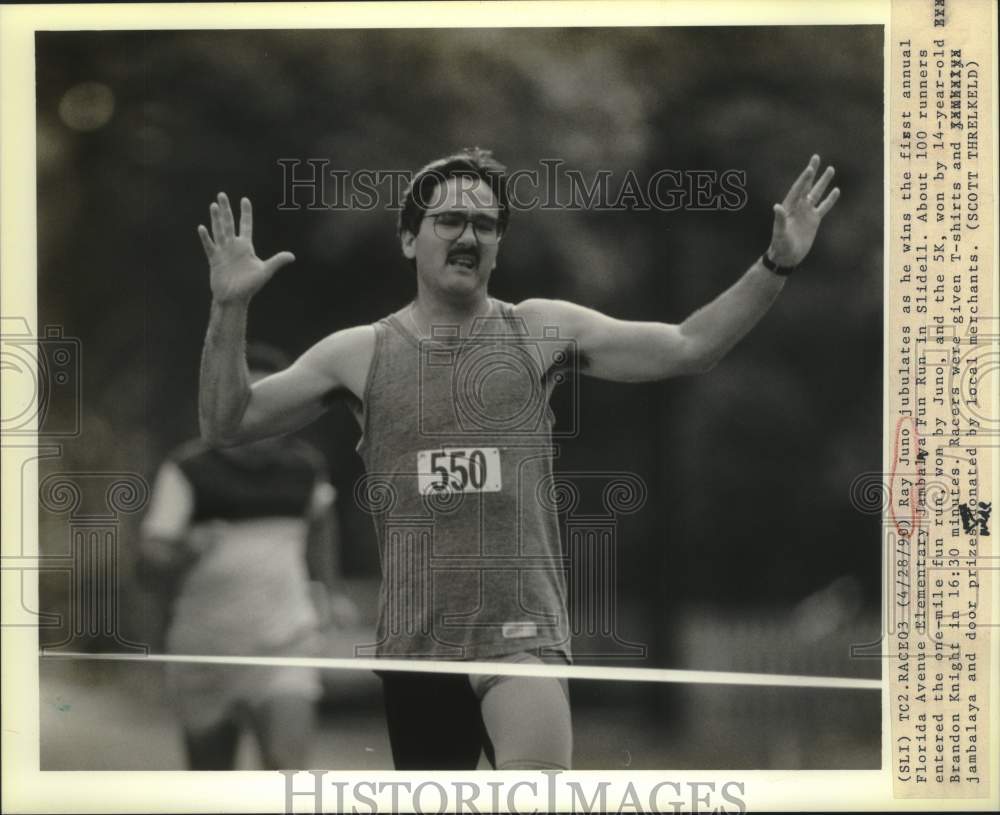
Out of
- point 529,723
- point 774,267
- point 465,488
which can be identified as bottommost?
point 529,723

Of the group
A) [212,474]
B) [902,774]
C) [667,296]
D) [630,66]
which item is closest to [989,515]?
[902,774]

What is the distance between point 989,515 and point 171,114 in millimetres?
3542

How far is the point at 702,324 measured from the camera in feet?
16.8

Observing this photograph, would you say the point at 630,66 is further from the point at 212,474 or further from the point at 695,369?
the point at 212,474

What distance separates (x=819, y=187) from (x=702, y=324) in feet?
2.28

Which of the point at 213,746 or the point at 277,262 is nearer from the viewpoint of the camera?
the point at 277,262

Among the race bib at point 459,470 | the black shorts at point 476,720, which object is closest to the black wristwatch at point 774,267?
the race bib at point 459,470

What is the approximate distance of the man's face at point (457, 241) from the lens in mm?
5047

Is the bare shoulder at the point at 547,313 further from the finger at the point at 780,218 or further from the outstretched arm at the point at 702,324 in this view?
the finger at the point at 780,218

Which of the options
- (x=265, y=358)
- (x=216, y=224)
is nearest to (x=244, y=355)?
(x=265, y=358)

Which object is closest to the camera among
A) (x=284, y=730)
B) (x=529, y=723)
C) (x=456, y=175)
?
(x=529, y=723)

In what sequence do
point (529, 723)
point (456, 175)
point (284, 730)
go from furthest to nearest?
1. point (284, 730)
2. point (456, 175)
3. point (529, 723)

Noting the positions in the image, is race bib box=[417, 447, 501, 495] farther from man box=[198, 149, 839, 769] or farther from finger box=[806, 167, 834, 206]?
finger box=[806, 167, 834, 206]
